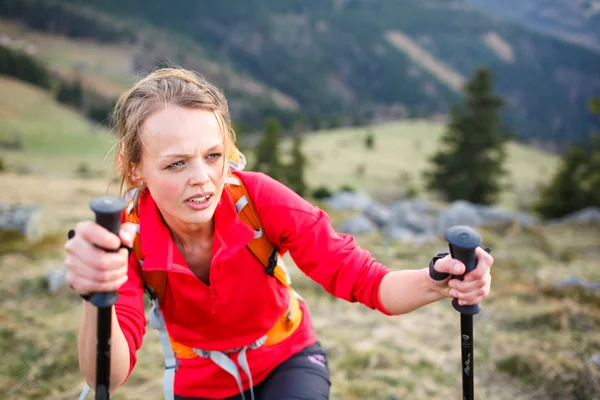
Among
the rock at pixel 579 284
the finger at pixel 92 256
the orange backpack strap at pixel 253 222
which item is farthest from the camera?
the rock at pixel 579 284

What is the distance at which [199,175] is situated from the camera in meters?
2.18

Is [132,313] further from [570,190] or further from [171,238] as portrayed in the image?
[570,190]

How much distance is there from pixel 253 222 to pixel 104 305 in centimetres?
102

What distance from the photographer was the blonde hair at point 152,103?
88.3 inches

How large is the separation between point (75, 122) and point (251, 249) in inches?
2850

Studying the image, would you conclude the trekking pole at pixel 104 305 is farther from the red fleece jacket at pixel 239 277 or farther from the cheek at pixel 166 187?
the cheek at pixel 166 187

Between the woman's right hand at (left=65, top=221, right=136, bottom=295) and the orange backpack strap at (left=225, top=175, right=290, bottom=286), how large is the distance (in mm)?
916

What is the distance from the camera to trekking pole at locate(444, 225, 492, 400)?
1741 millimetres

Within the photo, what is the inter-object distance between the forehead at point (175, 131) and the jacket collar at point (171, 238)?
0.42 metres

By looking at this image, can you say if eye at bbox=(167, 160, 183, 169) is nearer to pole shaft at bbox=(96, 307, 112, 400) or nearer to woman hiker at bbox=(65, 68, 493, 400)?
woman hiker at bbox=(65, 68, 493, 400)

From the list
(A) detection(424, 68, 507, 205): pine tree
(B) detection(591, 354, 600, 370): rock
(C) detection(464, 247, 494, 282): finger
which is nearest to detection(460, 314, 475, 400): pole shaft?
(C) detection(464, 247, 494, 282): finger

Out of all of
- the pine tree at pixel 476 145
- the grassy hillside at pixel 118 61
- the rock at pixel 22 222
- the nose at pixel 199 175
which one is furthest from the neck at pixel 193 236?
the grassy hillside at pixel 118 61

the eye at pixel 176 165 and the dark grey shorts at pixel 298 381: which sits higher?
the eye at pixel 176 165

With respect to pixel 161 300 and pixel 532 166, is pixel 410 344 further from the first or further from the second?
pixel 532 166
